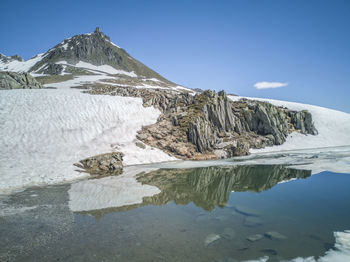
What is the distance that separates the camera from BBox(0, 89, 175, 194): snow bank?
1891 cm

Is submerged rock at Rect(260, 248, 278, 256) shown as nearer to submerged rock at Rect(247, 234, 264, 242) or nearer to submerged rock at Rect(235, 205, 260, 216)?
submerged rock at Rect(247, 234, 264, 242)

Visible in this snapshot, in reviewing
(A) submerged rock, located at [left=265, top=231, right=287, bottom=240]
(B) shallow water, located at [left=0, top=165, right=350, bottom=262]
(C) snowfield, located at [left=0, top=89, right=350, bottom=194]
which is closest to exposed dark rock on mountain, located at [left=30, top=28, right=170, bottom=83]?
(C) snowfield, located at [left=0, top=89, right=350, bottom=194]

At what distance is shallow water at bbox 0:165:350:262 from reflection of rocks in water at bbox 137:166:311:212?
13cm

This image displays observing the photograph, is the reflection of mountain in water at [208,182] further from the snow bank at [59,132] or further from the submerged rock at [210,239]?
the snow bank at [59,132]

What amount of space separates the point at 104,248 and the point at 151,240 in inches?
65.5

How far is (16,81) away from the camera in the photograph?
42.5m

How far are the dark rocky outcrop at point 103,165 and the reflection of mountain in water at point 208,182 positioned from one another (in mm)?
4332

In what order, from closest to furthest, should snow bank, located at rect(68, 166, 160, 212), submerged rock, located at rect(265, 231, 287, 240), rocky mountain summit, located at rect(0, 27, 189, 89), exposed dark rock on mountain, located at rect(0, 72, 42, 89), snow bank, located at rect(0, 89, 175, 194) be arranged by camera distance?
1. submerged rock, located at rect(265, 231, 287, 240)
2. snow bank, located at rect(68, 166, 160, 212)
3. snow bank, located at rect(0, 89, 175, 194)
4. exposed dark rock on mountain, located at rect(0, 72, 42, 89)
5. rocky mountain summit, located at rect(0, 27, 189, 89)

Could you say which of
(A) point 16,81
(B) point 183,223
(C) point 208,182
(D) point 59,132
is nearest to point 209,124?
(C) point 208,182

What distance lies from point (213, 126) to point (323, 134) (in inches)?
1181

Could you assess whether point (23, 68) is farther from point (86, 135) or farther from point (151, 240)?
point (151, 240)

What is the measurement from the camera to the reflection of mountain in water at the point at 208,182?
1242cm

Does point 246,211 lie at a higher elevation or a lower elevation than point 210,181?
higher

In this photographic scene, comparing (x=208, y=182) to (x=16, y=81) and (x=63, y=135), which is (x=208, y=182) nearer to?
(x=63, y=135)
